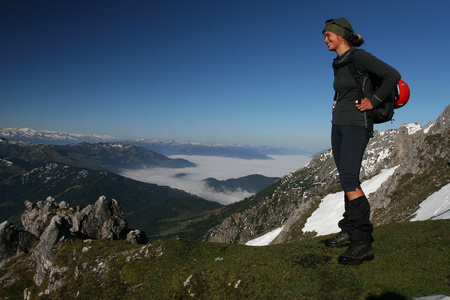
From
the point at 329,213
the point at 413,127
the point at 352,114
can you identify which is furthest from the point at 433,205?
the point at 413,127

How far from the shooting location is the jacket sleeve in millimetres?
6121

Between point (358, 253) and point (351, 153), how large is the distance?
3516 millimetres

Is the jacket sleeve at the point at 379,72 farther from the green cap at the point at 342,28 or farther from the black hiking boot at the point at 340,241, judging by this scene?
the black hiking boot at the point at 340,241

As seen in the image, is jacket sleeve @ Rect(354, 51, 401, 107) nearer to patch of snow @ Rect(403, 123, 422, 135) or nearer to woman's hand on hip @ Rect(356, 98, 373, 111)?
woman's hand on hip @ Rect(356, 98, 373, 111)

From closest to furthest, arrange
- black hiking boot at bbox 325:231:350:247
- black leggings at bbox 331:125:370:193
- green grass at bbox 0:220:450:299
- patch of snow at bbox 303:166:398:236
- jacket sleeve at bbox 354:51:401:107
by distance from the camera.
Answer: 1. jacket sleeve at bbox 354:51:401:107
2. black leggings at bbox 331:125:370:193
3. green grass at bbox 0:220:450:299
4. black hiking boot at bbox 325:231:350:247
5. patch of snow at bbox 303:166:398:236

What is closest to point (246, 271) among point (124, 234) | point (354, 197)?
point (354, 197)

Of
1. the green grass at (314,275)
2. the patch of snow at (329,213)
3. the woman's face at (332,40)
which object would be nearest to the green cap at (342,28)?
the woman's face at (332,40)

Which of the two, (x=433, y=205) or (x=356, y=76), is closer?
(x=356, y=76)

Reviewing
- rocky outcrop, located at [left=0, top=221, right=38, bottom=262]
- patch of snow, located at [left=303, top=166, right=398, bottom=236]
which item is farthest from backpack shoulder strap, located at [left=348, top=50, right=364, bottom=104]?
rocky outcrop, located at [left=0, top=221, right=38, bottom=262]

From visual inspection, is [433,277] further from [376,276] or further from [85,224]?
[85,224]

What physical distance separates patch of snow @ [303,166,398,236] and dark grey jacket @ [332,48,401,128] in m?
57.0

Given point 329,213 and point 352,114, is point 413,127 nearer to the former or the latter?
point 329,213

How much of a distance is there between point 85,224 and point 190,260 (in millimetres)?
30970

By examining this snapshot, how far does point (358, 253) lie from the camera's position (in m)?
7.80
